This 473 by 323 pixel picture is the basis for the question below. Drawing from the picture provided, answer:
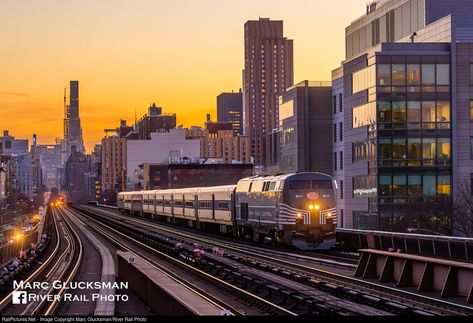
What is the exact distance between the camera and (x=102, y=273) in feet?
119

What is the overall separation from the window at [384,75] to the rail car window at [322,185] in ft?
92.0

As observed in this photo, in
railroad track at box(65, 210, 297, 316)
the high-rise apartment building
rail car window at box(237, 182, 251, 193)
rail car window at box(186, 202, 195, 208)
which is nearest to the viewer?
railroad track at box(65, 210, 297, 316)

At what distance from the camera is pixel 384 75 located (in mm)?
71750

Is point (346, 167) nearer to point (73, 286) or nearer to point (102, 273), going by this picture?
point (102, 273)

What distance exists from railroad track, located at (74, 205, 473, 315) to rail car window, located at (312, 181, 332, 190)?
26.9 ft

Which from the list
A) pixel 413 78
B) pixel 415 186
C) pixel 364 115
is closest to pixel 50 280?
pixel 415 186

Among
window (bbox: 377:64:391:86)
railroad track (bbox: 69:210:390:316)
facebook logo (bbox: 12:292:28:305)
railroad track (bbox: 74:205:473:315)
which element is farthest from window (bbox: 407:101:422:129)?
facebook logo (bbox: 12:292:28:305)

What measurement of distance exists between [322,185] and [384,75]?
2876 centimetres

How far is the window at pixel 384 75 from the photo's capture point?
234 feet

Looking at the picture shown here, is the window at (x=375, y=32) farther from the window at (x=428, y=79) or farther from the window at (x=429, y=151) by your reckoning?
the window at (x=429, y=151)

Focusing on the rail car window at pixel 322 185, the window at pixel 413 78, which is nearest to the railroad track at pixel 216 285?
the rail car window at pixel 322 185

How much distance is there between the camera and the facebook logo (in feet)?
83.5

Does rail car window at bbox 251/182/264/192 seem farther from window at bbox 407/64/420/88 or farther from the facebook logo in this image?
window at bbox 407/64/420/88

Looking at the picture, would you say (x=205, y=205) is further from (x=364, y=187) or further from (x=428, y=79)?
(x=428, y=79)
